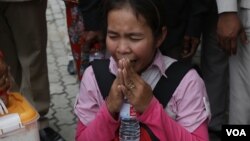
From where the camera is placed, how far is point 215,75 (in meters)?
3.26

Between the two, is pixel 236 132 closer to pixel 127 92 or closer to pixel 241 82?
pixel 241 82

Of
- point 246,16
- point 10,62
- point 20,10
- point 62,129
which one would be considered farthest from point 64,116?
point 246,16

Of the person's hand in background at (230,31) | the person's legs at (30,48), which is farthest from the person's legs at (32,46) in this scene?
the person's hand in background at (230,31)

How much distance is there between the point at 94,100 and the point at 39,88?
1102 mm

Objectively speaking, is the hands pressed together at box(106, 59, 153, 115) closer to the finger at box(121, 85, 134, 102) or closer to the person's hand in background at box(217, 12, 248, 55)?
the finger at box(121, 85, 134, 102)

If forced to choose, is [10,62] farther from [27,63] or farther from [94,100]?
[94,100]

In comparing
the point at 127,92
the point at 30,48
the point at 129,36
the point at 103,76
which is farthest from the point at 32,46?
the point at 127,92

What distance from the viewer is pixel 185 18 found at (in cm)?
273

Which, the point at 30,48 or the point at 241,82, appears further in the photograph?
the point at 30,48

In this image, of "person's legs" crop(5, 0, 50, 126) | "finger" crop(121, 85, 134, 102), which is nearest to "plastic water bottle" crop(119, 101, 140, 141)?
"finger" crop(121, 85, 134, 102)

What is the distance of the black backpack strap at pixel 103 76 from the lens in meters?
2.16

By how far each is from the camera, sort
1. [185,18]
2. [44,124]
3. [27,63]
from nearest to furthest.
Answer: [185,18], [27,63], [44,124]

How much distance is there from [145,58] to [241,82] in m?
0.96

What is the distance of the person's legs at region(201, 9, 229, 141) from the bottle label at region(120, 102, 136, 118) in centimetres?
129
